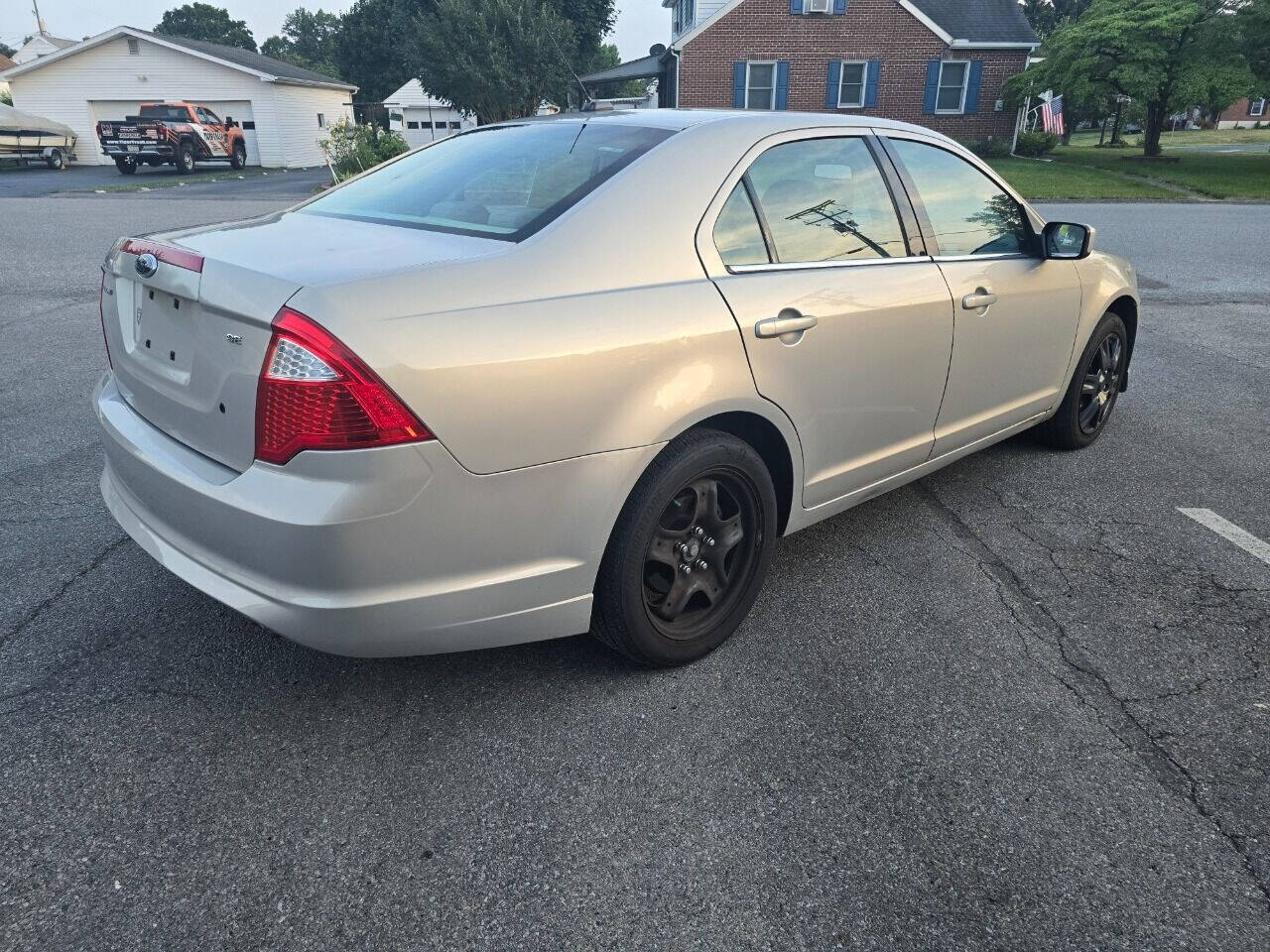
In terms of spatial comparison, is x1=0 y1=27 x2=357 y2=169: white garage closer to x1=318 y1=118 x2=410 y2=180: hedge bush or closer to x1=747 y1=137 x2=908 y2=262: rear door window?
x1=318 y1=118 x2=410 y2=180: hedge bush

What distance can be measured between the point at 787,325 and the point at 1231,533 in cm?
250

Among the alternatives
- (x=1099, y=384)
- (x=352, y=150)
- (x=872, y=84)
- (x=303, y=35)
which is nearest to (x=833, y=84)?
(x=872, y=84)

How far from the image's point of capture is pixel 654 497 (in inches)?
97.3

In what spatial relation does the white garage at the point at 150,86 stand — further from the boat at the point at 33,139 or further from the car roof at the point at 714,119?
the car roof at the point at 714,119

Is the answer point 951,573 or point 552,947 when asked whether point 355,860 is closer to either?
point 552,947

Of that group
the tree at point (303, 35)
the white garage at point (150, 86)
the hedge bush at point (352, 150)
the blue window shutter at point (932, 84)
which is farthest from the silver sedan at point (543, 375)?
the tree at point (303, 35)

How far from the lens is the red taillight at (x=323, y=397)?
1.95 meters

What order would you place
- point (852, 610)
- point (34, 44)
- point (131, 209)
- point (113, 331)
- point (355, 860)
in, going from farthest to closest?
point (34, 44), point (131, 209), point (852, 610), point (113, 331), point (355, 860)

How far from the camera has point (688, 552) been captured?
107 inches

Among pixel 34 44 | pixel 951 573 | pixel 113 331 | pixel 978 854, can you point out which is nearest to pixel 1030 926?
pixel 978 854

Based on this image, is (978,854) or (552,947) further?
(978,854)

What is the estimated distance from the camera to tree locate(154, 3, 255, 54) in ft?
266

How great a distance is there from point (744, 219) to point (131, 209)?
16.9 m

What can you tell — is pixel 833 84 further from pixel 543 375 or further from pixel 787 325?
pixel 543 375
